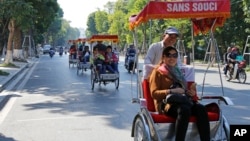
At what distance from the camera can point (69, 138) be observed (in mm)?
7188

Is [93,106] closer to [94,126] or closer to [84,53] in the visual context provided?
[94,126]

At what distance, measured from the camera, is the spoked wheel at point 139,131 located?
5371 mm

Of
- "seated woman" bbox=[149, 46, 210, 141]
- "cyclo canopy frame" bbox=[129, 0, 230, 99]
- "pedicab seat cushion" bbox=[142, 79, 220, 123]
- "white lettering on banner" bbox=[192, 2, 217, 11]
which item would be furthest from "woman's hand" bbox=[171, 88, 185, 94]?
"white lettering on banner" bbox=[192, 2, 217, 11]

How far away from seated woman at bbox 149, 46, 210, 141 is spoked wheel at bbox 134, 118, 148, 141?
0.99 ft

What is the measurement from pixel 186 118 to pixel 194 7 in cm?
165

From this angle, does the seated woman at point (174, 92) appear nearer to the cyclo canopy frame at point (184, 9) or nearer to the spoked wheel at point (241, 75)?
the cyclo canopy frame at point (184, 9)

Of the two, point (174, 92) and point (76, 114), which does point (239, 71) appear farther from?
point (174, 92)

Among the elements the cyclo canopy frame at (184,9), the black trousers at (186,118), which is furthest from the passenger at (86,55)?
the black trousers at (186,118)

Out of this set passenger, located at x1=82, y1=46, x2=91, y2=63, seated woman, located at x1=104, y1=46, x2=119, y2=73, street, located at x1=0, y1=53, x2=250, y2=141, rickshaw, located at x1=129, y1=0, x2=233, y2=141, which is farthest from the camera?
passenger, located at x1=82, y1=46, x2=91, y2=63

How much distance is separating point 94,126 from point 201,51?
39.7 metres

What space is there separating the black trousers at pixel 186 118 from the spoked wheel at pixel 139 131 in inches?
15.1

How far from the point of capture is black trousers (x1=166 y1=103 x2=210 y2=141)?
5098 millimetres

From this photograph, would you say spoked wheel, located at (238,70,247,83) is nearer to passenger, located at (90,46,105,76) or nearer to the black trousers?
passenger, located at (90,46,105,76)

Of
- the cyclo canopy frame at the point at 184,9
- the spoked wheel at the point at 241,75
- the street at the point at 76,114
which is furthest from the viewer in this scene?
the spoked wheel at the point at 241,75
